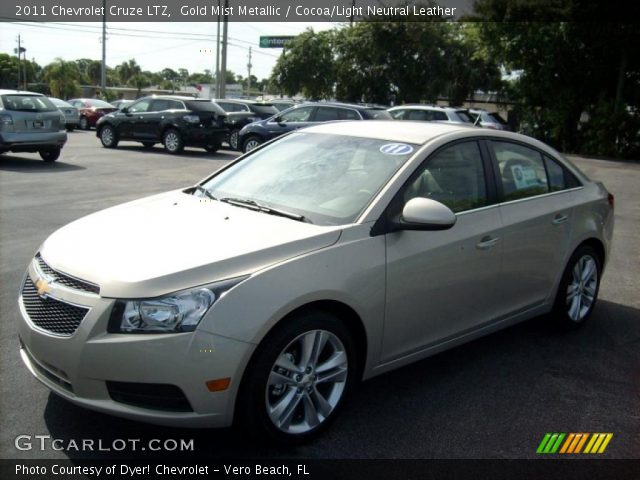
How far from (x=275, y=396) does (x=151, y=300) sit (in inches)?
31.4

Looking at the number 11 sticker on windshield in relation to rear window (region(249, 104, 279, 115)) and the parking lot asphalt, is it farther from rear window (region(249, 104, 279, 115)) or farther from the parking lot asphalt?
rear window (region(249, 104, 279, 115))

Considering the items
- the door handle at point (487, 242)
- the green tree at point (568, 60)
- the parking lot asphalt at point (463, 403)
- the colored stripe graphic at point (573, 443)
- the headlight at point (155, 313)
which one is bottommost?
the colored stripe graphic at point (573, 443)

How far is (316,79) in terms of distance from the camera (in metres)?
35.9

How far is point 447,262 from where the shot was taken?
3.98m

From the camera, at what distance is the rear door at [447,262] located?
12.3 ft

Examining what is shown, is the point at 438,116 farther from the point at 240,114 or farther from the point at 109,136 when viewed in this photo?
the point at 109,136

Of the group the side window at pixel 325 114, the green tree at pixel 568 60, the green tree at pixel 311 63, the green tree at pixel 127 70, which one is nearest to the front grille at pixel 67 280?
the side window at pixel 325 114

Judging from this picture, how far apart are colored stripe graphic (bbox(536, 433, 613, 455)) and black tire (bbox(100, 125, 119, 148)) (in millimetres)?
18749

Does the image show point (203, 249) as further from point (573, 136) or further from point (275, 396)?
point (573, 136)

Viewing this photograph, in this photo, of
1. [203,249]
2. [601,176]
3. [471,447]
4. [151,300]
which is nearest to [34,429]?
[151,300]

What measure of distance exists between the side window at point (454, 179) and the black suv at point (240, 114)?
1499cm

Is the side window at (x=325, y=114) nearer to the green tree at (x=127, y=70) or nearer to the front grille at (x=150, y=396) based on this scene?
the front grille at (x=150, y=396)

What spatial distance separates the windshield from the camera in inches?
153

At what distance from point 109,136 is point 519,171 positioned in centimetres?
1769
